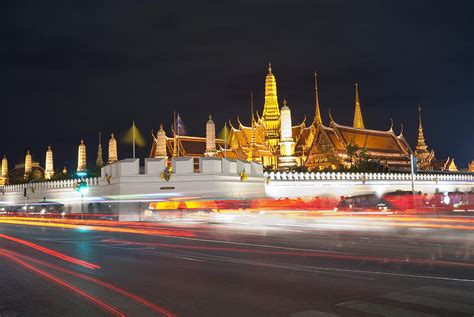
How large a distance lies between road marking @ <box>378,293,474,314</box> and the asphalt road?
13 mm

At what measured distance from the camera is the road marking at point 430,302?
679 cm

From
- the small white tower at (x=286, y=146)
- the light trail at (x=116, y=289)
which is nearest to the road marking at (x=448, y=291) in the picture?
the light trail at (x=116, y=289)

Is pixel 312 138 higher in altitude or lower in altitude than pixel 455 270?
higher

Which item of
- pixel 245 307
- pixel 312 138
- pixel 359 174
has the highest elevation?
pixel 312 138

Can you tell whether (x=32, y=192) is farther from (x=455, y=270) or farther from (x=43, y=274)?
(x=455, y=270)

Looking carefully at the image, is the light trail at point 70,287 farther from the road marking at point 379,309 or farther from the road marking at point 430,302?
the road marking at point 430,302

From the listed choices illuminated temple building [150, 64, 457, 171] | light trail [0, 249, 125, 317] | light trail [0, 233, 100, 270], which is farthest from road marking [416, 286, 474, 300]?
illuminated temple building [150, 64, 457, 171]

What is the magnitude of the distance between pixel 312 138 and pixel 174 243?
54.7 meters

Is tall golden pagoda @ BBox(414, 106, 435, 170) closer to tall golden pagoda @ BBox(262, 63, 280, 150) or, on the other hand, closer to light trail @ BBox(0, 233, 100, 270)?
tall golden pagoda @ BBox(262, 63, 280, 150)

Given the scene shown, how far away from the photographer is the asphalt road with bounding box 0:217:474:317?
7156 mm

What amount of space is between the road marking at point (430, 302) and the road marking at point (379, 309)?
45 cm

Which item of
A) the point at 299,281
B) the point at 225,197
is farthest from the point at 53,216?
the point at 299,281

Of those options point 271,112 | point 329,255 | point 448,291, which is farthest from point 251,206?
point 271,112

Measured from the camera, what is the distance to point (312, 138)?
228ft
